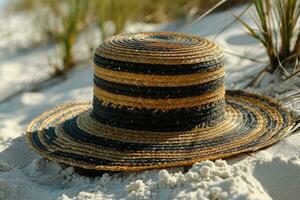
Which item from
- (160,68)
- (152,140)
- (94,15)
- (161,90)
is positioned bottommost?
(94,15)

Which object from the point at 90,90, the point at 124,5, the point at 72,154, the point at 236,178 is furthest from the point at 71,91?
the point at 236,178

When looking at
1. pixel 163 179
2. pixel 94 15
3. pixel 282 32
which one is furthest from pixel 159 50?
pixel 94 15

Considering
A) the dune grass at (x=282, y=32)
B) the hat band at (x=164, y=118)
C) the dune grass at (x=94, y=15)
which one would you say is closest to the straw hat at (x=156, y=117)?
the hat band at (x=164, y=118)

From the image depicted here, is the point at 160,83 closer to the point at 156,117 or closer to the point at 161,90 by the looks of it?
the point at 161,90

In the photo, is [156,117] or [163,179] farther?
[156,117]

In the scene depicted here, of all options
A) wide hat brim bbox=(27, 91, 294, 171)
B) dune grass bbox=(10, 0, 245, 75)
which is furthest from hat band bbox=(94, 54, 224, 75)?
dune grass bbox=(10, 0, 245, 75)

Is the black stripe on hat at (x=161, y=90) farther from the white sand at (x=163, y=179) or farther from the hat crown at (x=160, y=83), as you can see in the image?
the white sand at (x=163, y=179)

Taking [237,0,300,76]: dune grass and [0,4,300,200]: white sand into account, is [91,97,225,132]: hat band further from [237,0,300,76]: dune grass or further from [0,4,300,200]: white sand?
[237,0,300,76]: dune grass
